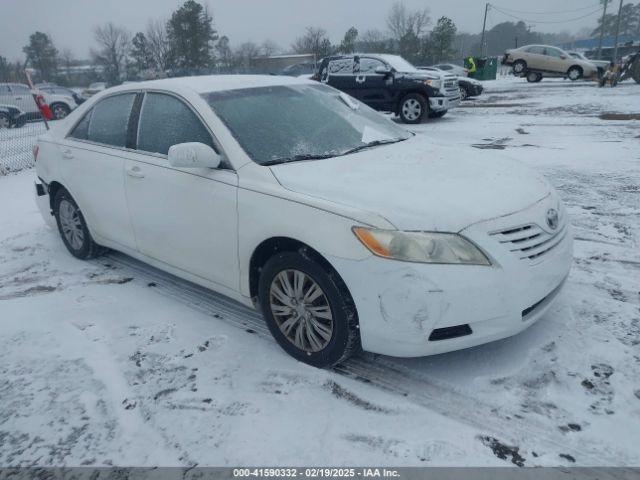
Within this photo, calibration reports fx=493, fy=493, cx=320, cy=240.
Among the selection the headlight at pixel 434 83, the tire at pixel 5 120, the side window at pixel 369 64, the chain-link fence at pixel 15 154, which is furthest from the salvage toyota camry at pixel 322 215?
the tire at pixel 5 120

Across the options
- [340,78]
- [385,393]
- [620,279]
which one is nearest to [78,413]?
[385,393]

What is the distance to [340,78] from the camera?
1367 centimetres

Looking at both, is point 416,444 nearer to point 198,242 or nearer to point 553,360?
point 553,360

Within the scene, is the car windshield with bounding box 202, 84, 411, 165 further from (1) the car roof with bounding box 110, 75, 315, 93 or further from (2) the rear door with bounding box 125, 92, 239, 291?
(2) the rear door with bounding box 125, 92, 239, 291

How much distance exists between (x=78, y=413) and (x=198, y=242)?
1214mm

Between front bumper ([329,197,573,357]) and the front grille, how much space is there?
3cm

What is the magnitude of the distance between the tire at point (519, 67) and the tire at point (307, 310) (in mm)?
29441

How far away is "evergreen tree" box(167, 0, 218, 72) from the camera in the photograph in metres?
53.6

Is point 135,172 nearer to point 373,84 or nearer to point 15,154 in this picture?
point 15,154

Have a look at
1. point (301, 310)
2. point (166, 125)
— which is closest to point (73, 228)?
point (166, 125)

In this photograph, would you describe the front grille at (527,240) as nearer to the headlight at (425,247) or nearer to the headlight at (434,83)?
the headlight at (425,247)

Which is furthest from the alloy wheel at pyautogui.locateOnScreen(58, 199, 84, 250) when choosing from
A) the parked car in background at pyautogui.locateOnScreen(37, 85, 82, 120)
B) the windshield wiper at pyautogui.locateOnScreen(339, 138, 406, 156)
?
the parked car in background at pyautogui.locateOnScreen(37, 85, 82, 120)

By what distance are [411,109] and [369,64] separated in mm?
1688

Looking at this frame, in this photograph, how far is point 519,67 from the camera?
92.7 feet
